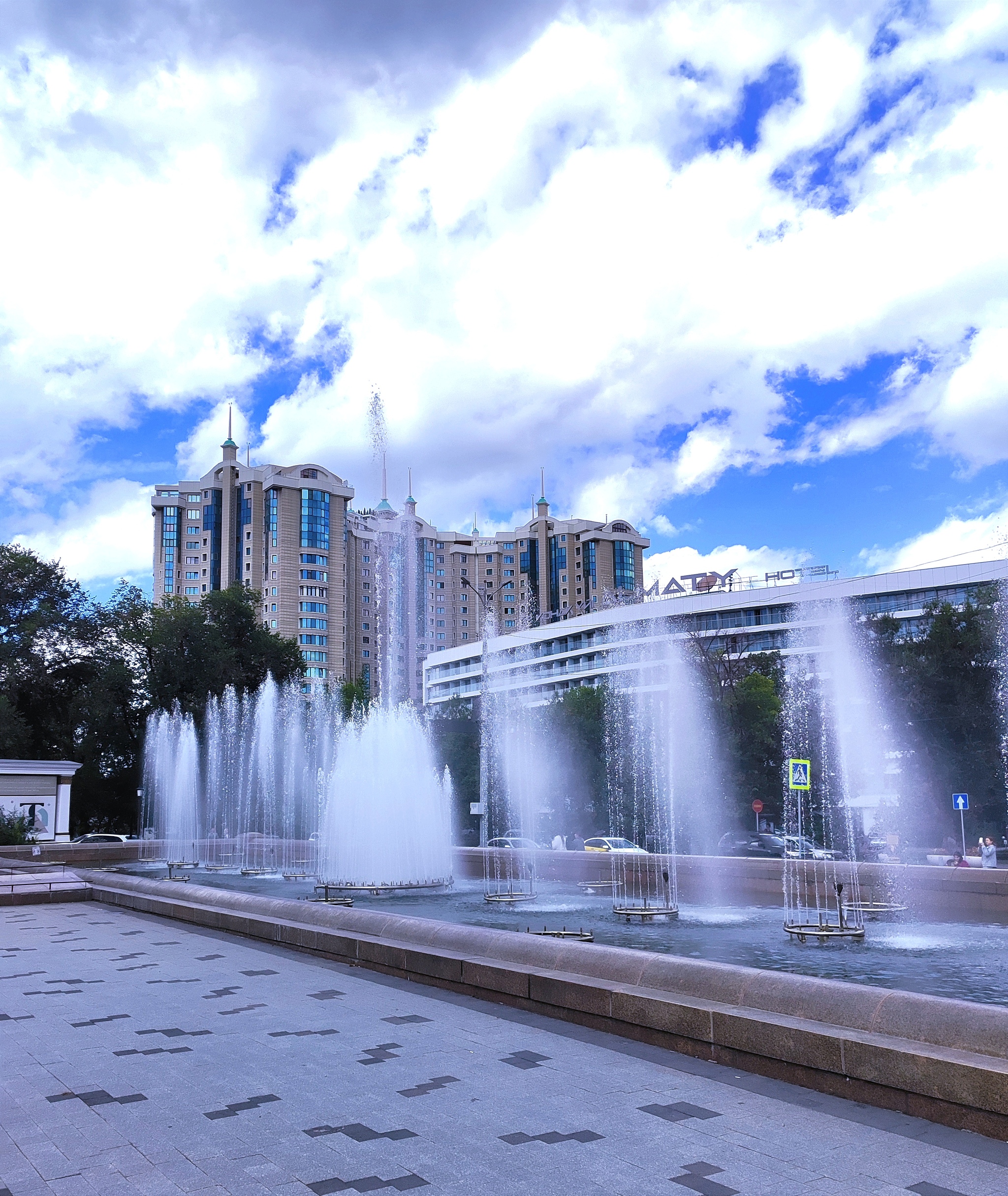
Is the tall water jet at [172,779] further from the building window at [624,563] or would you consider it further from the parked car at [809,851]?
the building window at [624,563]

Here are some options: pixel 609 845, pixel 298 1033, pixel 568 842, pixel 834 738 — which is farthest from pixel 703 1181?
pixel 568 842

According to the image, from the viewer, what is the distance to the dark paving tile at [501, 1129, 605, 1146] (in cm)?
470

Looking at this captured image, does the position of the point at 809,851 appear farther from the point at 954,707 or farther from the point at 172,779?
the point at 172,779

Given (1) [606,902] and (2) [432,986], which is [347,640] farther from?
(2) [432,986]

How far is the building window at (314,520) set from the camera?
86625 millimetres

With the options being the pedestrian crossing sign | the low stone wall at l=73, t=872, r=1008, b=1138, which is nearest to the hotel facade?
the pedestrian crossing sign

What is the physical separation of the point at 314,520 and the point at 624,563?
111ft

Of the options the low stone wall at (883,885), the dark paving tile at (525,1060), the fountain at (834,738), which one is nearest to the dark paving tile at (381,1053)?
the dark paving tile at (525,1060)

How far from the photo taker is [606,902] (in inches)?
630

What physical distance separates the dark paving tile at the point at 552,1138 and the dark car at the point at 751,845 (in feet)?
68.1

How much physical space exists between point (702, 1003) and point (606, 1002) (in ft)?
2.50

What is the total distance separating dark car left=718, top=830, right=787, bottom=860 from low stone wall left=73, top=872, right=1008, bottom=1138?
57.3 ft

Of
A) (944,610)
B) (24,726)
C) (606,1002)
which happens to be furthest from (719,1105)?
(24,726)

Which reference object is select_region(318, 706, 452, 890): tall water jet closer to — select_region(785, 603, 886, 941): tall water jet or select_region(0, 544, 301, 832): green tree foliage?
select_region(785, 603, 886, 941): tall water jet
